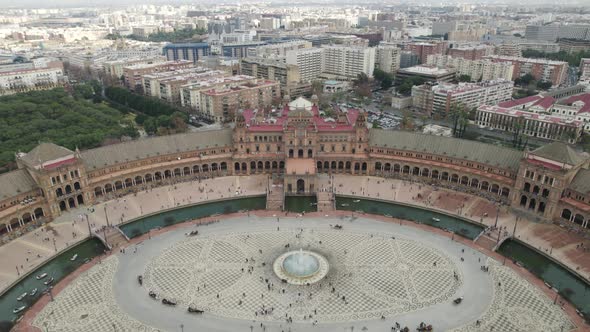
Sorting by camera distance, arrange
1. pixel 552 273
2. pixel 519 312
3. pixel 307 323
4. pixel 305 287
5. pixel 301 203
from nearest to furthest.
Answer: pixel 307 323
pixel 519 312
pixel 305 287
pixel 552 273
pixel 301 203

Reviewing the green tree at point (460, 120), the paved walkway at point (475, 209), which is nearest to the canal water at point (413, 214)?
the paved walkway at point (475, 209)

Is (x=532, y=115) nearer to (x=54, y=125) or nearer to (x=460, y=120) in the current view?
(x=460, y=120)

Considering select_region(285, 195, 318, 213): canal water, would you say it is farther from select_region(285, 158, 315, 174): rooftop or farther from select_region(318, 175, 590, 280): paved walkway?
select_region(285, 158, 315, 174): rooftop

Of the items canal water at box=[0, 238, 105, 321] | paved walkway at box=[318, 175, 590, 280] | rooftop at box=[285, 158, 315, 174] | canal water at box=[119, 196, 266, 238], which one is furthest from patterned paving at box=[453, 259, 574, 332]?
canal water at box=[0, 238, 105, 321]

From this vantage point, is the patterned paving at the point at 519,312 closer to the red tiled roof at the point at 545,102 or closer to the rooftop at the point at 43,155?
the rooftop at the point at 43,155

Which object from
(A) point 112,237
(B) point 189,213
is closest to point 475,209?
(B) point 189,213

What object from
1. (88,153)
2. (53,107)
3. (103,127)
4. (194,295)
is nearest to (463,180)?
(194,295)
